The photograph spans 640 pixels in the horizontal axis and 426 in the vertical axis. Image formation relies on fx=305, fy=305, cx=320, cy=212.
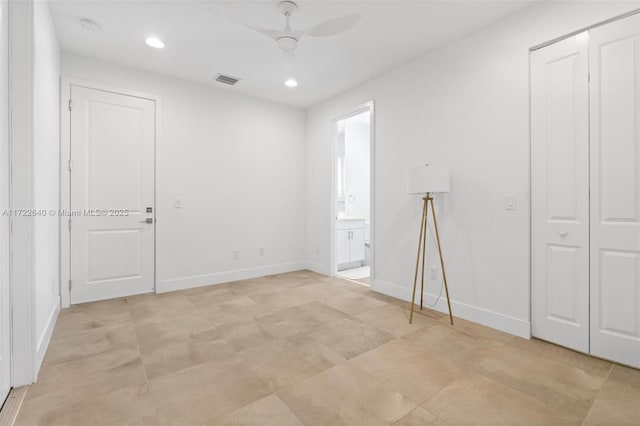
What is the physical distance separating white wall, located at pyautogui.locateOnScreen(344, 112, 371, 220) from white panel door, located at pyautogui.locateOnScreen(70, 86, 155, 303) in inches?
140

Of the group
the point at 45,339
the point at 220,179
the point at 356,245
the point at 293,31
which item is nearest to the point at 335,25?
the point at 293,31

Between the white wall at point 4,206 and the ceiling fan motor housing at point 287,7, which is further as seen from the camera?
the ceiling fan motor housing at point 287,7

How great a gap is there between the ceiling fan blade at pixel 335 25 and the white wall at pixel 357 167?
3794mm

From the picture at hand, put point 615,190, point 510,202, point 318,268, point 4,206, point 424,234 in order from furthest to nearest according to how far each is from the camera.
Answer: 1. point 318,268
2. point 424,234
3. point 510,202
4. point 615,190
5. point 4,206

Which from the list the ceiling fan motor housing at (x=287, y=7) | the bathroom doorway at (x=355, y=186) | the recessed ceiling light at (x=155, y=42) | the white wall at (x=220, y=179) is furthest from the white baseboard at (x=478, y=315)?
the recessed ceiling light at (x=155, y=42)

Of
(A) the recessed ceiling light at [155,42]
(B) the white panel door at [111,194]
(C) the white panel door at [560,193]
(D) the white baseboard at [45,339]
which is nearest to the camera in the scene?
(D) the white baseboard at [45,339]

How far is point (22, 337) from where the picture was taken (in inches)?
74.2

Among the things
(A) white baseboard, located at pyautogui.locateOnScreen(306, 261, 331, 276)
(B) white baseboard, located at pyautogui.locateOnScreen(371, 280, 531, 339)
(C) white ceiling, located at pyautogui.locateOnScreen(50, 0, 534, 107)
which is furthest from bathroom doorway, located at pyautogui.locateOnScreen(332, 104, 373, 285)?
(C) white ceiling, located at pyautogui.locateOnScreen(50, 0, 534, 107)

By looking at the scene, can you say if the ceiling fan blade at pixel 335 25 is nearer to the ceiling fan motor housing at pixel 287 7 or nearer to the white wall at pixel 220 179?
the ceiling fan motor housing at pixel 287 7

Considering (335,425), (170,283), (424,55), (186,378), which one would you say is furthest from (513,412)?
(170,283)

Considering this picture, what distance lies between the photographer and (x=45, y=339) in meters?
2.35

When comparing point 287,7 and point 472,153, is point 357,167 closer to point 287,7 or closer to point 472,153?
point 472,153

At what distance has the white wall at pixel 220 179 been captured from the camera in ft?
12.9

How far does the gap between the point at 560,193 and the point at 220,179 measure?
3.91m
